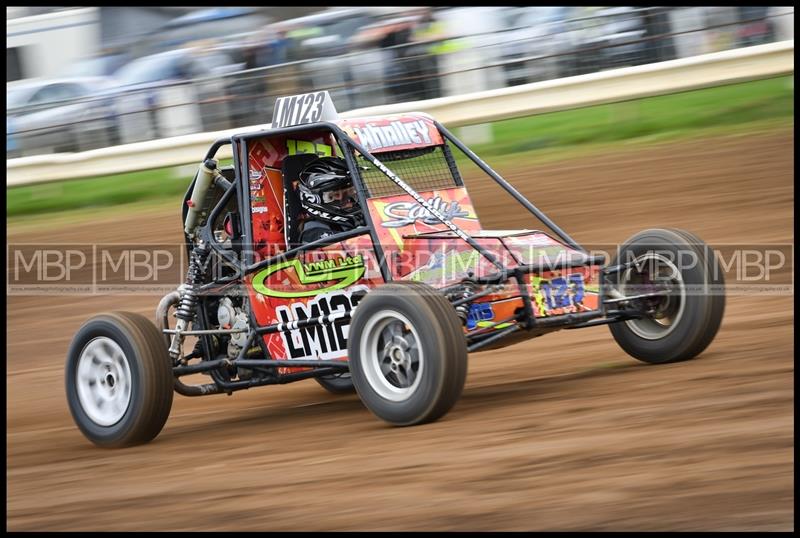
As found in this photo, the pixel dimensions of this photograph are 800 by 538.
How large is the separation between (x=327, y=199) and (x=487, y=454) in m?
2.26

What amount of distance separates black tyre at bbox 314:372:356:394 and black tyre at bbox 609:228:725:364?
188cm

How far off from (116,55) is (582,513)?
14.9 meters

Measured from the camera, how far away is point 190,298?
699 cm

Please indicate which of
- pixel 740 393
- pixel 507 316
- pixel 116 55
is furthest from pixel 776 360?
pixel 116 55

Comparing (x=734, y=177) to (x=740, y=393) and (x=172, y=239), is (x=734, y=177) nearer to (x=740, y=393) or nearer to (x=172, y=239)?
(x=172, y=239)

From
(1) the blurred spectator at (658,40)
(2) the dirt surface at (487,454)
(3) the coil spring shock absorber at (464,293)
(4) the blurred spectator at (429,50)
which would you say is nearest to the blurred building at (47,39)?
(4) the blurred spectator at (429,50)

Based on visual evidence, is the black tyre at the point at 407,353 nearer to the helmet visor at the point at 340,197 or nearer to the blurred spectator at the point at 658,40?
the helmet visor at the point at 340,197

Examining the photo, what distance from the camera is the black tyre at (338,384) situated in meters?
7.75

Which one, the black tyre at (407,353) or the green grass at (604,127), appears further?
the green grass at (604,127)

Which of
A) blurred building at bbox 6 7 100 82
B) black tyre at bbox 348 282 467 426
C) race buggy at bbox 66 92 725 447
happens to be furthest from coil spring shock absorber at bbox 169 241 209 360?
blurred building at bbox 6 7 100 82

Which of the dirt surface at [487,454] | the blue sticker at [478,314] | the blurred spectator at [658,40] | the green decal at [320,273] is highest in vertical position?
the blurred spectator at [658,40]

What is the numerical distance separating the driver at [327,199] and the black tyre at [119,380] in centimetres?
108

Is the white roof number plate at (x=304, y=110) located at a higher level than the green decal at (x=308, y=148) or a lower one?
higher

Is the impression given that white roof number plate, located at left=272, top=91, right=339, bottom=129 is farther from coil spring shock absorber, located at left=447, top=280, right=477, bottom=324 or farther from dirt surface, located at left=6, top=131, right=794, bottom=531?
dirt surface, located at left=6, top=131, right=794, bottom=531
